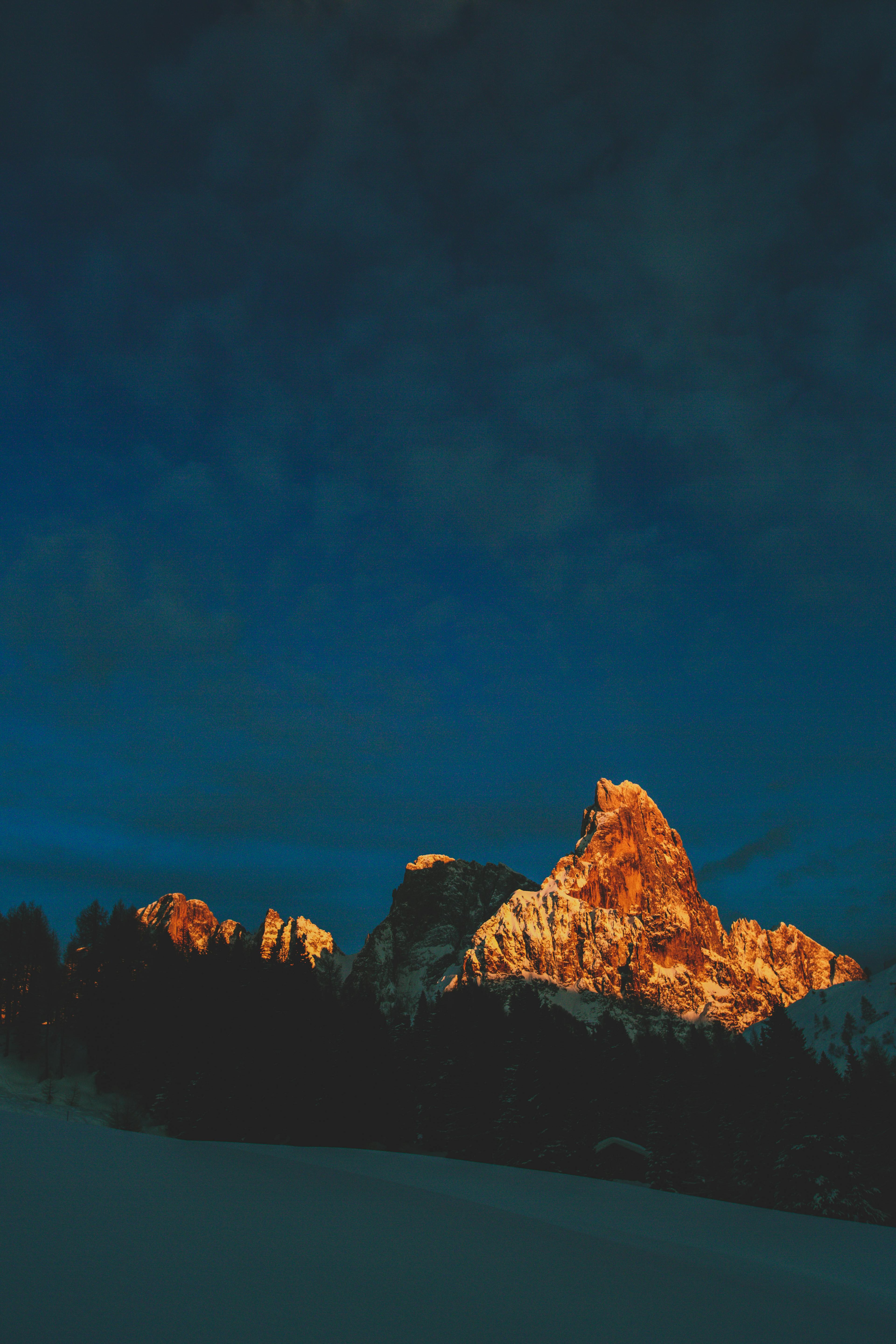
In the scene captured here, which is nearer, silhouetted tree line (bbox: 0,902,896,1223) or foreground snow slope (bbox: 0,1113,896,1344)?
foreground snow slope (bbox: 0,1113,896,1344)

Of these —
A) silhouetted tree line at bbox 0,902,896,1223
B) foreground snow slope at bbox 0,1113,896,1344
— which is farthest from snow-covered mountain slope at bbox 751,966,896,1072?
foreground snow slope at bbox 0,1113,896,1344

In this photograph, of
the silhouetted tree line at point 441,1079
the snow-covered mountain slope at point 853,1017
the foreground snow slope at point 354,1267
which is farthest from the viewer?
the snow-covered mountain slope at point 853,1017

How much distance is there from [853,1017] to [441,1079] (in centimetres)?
10895

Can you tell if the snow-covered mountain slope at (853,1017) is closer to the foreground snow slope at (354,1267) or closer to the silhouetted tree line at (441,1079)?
the silhouetted tree line at (441,1079)

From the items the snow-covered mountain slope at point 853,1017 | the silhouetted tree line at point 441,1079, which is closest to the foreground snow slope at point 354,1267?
the silhouetted tree line at point 441,1079

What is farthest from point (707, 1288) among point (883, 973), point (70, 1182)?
point (883, 973)

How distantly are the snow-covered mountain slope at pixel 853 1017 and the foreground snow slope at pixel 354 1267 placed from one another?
11722 centimetres

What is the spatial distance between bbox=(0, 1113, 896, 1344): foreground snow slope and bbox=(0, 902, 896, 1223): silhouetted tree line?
→ 2354cm

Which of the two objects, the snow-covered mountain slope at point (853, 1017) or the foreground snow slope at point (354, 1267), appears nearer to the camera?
the foreground snow slope at point (354, 1267)

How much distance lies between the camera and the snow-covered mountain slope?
117 m

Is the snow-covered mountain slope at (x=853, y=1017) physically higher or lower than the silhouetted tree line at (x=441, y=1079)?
higher

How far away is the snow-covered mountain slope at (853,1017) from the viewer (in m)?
117

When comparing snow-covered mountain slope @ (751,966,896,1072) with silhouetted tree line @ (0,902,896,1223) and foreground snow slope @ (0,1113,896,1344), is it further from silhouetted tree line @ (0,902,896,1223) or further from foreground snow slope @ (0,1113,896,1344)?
foreground snow slope @ (0,1113,896,1344)

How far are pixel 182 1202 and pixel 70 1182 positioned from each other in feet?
5.30
